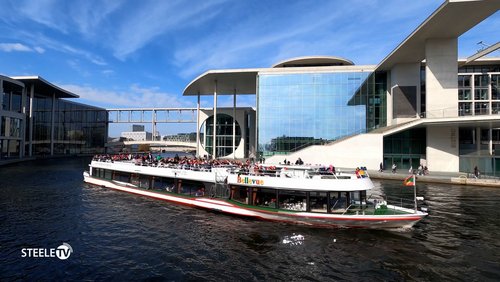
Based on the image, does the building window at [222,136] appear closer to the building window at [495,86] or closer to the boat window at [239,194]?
the building window at [495,86]

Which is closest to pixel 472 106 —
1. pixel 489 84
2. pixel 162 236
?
pixel 489 84

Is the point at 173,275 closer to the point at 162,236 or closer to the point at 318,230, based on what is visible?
the point at 162,236

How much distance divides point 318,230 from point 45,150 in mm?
94825

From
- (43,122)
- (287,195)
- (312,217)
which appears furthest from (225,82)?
(43,122)

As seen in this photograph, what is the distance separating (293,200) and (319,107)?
115ft

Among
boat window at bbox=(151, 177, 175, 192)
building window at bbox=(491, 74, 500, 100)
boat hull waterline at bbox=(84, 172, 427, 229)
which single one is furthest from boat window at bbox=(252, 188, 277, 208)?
building window at bbox=(491, 74, 500, 100)

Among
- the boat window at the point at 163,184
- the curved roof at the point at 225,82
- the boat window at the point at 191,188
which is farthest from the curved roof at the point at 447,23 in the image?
the boat window at the point at 163,184

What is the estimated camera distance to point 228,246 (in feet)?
44.2

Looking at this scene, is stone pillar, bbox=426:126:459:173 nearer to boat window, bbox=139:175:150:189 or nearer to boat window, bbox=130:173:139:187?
boat window, bbox=139:175:150:189

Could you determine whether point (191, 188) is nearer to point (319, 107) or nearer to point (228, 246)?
point (228, 246)

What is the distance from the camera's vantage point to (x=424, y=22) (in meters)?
34.8

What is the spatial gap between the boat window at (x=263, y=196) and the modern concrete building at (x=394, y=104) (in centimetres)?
2710

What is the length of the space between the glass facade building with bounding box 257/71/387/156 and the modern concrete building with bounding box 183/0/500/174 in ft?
0.55

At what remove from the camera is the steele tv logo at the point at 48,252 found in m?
12.3
